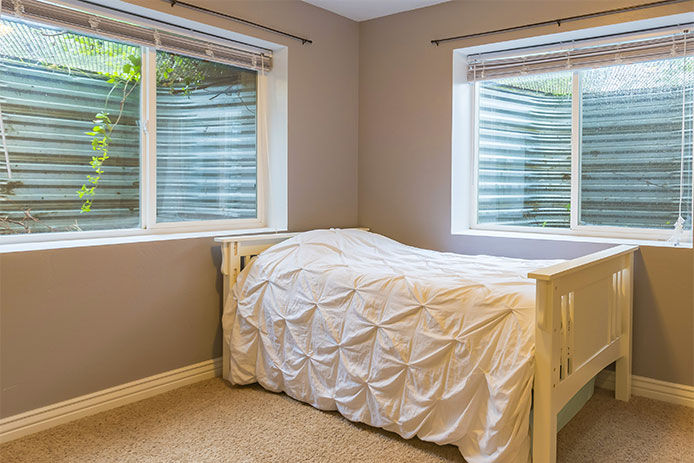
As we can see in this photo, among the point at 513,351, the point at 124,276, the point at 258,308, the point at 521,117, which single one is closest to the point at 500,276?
the point at 513,351

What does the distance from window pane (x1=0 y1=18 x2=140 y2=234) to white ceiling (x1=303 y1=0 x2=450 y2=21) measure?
121cm

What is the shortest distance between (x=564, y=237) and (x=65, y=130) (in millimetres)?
2507

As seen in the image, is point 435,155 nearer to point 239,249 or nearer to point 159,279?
point 239,249

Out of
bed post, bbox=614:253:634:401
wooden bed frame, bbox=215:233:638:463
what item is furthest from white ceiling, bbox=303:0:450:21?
bed post, bbox=614:253:634:401

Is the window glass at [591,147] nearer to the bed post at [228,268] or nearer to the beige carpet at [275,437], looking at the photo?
the beige carpet at [275,437]

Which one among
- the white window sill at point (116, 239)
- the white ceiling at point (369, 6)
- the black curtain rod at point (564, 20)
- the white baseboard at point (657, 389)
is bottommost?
the white baseboard at point (657, 389)

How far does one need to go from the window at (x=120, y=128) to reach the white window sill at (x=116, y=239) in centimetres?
5

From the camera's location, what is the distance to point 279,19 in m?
3.21

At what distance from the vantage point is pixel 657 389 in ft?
9.12

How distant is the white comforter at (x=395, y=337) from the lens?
6.47 ft

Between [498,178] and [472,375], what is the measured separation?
5.70ft

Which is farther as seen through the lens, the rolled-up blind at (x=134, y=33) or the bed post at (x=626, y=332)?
the bed post at (x=626, y=332)

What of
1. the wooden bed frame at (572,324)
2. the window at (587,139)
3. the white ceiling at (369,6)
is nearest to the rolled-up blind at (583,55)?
the window at (587,139)

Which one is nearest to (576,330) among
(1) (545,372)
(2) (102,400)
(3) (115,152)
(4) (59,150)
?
(1) (545,372)
